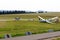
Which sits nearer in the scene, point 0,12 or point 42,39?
point 42,39

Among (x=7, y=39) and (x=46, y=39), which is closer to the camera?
(x=7, y=39)

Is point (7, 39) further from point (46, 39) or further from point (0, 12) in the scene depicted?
point (0, 12)

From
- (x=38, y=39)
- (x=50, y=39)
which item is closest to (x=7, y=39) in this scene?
(x=38, y=39)

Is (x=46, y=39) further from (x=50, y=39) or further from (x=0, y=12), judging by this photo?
(x=0, y=12)

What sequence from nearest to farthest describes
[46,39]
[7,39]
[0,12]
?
[7,39] < [46,39] < [0,12]

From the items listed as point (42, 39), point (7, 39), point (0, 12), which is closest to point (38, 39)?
point (42, 39)

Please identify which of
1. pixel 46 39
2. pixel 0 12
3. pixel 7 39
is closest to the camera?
pixel 7 39

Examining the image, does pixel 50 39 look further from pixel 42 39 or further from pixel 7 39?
pixel 7 39

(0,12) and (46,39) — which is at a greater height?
(46,39)
